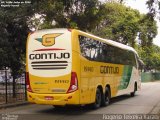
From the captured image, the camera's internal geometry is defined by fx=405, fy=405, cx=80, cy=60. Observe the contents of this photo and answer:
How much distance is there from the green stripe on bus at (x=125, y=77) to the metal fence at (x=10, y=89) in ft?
17.5

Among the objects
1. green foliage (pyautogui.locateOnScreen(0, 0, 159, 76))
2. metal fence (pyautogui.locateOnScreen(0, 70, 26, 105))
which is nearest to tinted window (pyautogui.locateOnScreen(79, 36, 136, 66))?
green foliage (pyautogui.locateOnScreen(0, 0, 159, 76))

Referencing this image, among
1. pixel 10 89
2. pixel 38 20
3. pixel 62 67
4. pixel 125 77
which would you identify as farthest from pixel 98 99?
Result: pixel 38 20

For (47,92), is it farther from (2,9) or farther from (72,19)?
(72,19)

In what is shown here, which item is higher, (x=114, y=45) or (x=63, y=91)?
(x=114, y=45)

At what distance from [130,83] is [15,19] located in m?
8.51

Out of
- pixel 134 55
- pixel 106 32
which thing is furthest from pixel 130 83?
pixel 106 32

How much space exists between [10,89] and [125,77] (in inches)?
272

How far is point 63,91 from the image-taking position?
15.6m

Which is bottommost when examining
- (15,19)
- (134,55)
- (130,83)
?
(130,83)

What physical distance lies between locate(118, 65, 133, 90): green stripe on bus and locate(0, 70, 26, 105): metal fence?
17.5 ft

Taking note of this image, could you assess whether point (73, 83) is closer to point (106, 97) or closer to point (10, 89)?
point (106, 97)

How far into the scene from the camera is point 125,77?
23688mm

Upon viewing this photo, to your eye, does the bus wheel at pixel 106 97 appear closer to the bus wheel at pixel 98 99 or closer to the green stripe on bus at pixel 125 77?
the bus wheel at pixel 98 99

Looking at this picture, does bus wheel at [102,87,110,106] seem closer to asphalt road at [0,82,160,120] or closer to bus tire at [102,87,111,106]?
bus tire at [102,87,111,106]
